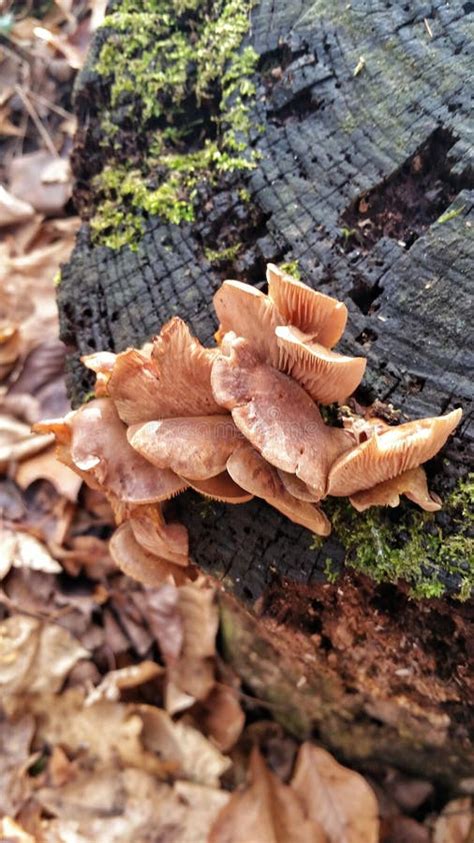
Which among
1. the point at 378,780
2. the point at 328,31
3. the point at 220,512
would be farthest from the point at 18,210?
the point at 378,780

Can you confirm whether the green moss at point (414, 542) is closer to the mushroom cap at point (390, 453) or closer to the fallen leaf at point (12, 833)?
the mushroom cap at point (390, 453)

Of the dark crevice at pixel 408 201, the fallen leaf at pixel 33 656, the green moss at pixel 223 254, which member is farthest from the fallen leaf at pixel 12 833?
the dark crevice at pixel 408 201

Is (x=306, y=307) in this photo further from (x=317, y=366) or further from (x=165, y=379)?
(x=165, y=379)

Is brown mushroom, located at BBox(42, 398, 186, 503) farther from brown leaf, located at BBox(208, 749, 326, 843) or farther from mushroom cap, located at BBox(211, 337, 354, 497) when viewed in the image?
brown leaf, located at BBox(208, 749, 326, 843)

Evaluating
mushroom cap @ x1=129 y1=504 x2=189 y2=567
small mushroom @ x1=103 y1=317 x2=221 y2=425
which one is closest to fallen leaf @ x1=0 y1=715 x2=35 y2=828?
mushroom cap @ x1=129 y1=504 x2=189 y2=567

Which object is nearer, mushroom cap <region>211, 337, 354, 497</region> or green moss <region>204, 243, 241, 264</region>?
mushroom cap <region>211, 337, 354, 497</region>
